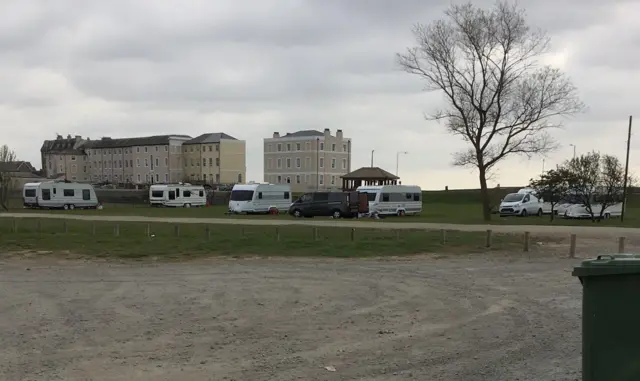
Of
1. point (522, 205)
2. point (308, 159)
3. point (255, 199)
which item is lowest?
point (522, 205)

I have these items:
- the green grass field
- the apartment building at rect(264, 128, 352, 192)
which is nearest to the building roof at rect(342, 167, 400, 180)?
the apartment building at rect(264, 128, 352, 192)

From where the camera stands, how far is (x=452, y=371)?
5766 millimetres

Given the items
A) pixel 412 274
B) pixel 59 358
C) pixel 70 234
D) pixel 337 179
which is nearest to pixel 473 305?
pixel 412 274

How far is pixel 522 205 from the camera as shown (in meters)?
43.6

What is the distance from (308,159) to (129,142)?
134 ft

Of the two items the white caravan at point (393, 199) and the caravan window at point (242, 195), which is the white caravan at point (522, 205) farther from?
the caravan window at point (242, 195)

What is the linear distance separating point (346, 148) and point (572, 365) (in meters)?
108

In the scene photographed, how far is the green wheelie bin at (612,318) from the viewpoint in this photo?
427 cm

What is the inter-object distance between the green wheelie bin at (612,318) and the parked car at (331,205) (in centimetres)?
3335

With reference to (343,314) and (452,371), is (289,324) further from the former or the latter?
(452,371)

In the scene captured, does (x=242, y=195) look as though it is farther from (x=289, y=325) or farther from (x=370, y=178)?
(x=289, y=325)

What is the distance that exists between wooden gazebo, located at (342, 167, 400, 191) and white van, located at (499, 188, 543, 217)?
102 feet

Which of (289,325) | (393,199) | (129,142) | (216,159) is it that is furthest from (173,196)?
(129,142)

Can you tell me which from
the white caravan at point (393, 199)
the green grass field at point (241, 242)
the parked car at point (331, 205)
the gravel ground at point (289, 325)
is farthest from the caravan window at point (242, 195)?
the gravel ground at point (289, 325)
